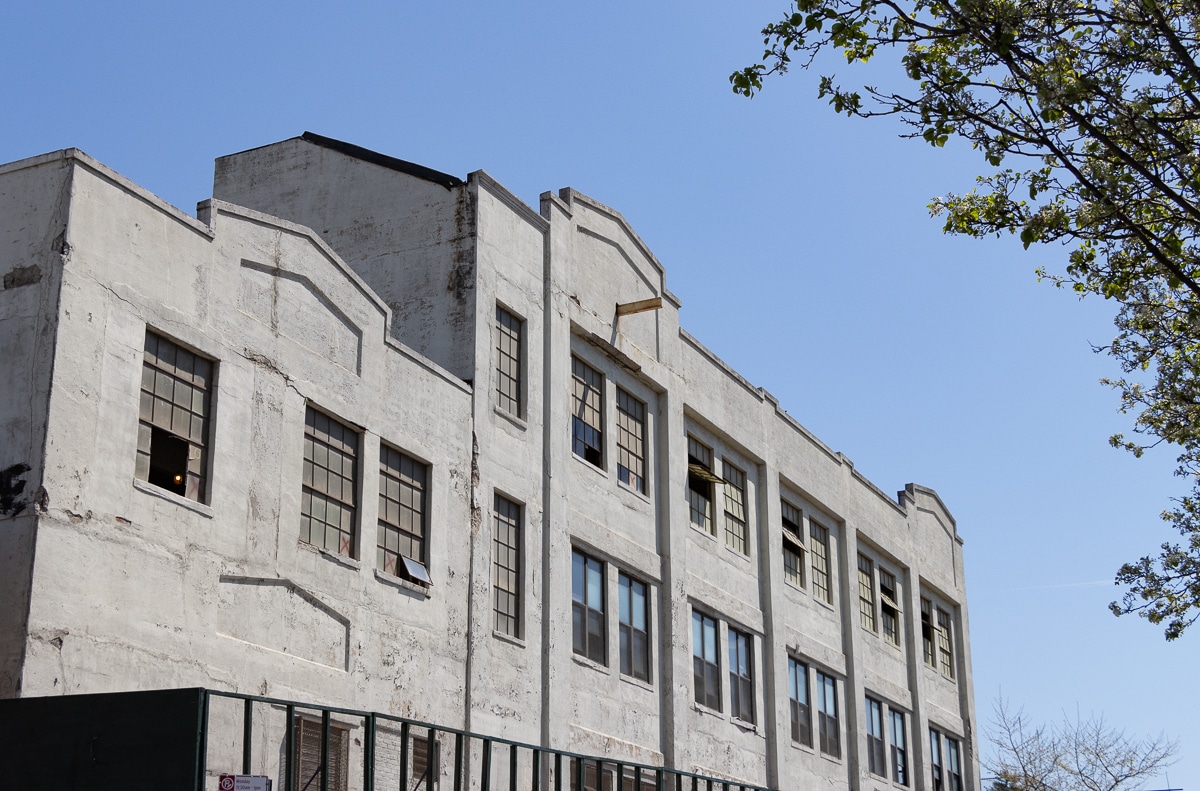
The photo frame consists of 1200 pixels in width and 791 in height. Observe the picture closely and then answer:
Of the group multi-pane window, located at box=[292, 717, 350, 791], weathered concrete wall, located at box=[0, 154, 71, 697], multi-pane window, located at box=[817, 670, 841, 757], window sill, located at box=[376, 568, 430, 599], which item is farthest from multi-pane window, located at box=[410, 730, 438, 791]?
multi-pane window, located at box=[817, 670, 841, 757]

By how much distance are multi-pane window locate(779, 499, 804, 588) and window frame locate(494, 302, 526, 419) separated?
9.99 m

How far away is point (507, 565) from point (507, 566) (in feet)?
0.05

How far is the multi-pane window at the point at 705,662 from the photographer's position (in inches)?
1147

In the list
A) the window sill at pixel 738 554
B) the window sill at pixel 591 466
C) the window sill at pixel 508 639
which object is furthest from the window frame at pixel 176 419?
the window sill at pixel 738 554

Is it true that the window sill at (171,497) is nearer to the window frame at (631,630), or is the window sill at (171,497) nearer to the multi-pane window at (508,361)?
the multi-pane window at (508,361)

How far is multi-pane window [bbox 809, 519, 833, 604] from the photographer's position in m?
34.9

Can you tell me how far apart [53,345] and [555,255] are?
11.1m

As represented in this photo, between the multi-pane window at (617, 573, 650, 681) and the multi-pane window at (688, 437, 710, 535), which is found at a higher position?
the multi-pane window at (688, 437, 710, 535)

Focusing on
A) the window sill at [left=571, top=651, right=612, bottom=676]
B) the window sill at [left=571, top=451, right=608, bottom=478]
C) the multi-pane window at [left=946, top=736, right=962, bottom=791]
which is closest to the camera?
the window sill at [left=571, top=651, right=612, bottom=676]

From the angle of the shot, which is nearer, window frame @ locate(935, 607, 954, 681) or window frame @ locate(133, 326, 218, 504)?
window frame @ locate(133, 326, 218, 504)

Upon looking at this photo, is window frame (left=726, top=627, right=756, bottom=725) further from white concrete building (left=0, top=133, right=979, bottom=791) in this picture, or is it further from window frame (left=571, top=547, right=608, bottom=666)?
window frame (left=571, top=547, right=608, bottom=666)

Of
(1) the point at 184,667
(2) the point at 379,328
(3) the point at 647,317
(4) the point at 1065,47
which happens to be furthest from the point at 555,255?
(4) the point at 1065,47

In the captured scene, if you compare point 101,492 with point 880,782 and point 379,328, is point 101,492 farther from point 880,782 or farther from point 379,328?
point 880,782

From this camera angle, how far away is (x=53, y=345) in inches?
659
